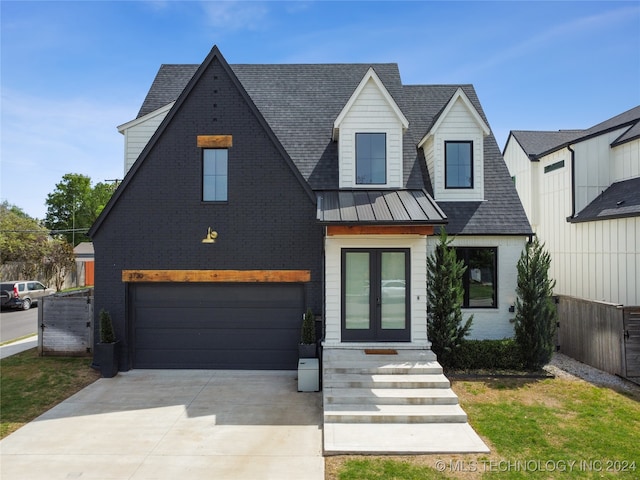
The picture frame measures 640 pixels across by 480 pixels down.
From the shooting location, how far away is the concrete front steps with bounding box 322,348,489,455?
6.32 meters

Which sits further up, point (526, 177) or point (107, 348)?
point (526, 177)

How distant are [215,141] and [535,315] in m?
9.44

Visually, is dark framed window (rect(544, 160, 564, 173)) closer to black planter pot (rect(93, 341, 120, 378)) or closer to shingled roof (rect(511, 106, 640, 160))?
shingled roof (rect(511, 106, 640, 160))

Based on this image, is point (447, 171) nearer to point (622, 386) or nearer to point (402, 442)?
point (622, 386)

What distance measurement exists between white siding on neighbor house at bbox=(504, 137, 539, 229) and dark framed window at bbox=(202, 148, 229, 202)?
13.2 metres

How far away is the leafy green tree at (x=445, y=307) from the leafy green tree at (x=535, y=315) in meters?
1.58

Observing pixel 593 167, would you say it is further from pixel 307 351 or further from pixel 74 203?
pixel 74 203

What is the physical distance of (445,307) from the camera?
985cm

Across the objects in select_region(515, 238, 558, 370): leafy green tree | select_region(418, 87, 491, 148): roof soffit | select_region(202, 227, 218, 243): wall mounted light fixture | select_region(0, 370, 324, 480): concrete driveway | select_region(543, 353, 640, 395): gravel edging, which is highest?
select_region(418, 87, 491, 148): roof soffit

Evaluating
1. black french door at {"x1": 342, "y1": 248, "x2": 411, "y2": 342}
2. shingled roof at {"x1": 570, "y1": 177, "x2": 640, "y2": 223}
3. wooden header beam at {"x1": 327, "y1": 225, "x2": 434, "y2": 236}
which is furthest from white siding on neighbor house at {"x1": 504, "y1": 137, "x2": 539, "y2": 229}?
wooden header beam at {"x1": 327, "y1": 225, "x2": 434, "y2": 236}

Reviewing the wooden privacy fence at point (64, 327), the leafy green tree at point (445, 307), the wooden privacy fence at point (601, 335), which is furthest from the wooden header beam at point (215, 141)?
the wooden privacy fence at point (601, 335)

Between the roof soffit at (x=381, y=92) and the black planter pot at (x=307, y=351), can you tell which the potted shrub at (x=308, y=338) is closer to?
the black planter pot at (x=307, y=351)

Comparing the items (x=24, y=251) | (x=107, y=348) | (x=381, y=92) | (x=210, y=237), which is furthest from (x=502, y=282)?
(x=24, y=251)

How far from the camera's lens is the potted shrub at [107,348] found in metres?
9.66
